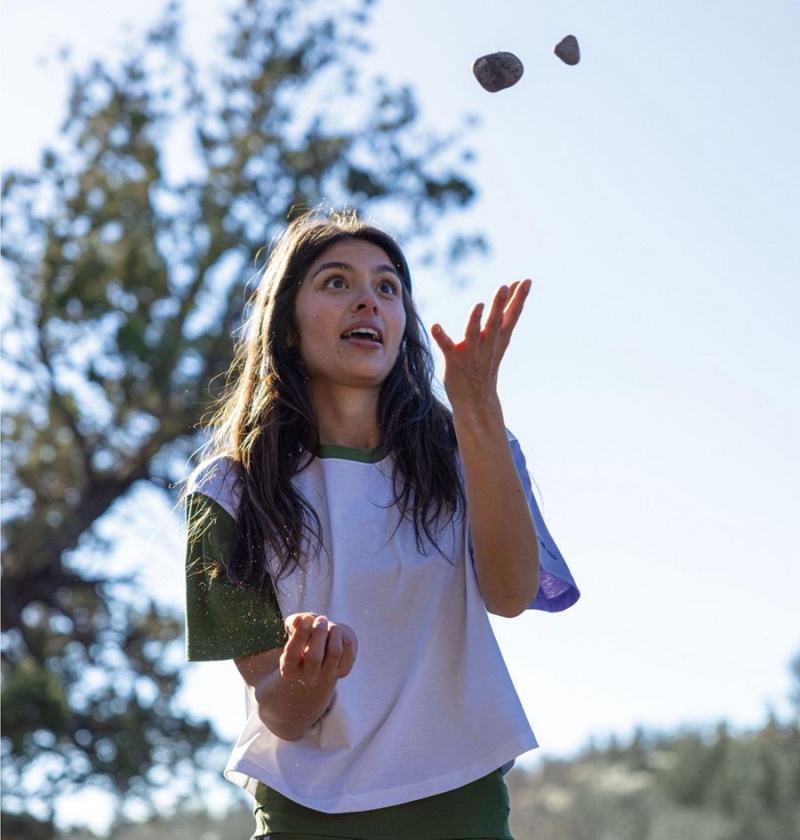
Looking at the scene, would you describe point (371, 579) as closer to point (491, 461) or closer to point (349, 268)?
point (491, 461)

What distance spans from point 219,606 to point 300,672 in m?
0.32

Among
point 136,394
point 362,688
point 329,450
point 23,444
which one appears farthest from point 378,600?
point 23,444

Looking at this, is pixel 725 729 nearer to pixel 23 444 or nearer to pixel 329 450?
pixel 23 444

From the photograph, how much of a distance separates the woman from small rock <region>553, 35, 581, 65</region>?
759mm

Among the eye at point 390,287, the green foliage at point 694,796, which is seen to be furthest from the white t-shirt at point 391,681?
the green foliage at point 694,796

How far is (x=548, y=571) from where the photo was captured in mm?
2600

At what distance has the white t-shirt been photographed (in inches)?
90.6

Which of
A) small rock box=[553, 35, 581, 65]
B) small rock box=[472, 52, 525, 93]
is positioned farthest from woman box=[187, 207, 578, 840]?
small rock box=[553, 35, 581, 65]

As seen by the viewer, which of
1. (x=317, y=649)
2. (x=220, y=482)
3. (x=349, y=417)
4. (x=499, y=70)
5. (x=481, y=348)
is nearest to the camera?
(x=317, y=649)

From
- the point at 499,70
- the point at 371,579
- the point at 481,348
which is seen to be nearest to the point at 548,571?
the point at 371,579

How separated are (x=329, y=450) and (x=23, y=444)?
379 inches

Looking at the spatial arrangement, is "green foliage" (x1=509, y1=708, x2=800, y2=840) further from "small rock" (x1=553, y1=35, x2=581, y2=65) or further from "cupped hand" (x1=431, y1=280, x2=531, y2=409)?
"cupped hand" (x1=431, y1=280, x2=531, y2=409)

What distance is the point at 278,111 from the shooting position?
12.0 meters

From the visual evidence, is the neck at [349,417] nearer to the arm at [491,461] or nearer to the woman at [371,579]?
the woman at [371,579]
